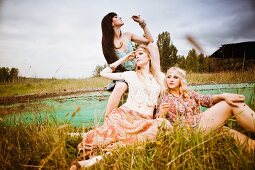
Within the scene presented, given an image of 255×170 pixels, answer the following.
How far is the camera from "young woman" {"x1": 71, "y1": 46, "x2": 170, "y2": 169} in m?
2.35

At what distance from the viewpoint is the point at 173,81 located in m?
2.76

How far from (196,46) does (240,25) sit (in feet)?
6.97

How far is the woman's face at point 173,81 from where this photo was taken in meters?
2.76

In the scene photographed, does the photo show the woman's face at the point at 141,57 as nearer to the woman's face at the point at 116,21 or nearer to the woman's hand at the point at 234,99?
the woman's face at the point at 116,21

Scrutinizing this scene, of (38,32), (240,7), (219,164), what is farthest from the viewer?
(38,32)

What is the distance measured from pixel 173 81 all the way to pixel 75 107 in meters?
1.89

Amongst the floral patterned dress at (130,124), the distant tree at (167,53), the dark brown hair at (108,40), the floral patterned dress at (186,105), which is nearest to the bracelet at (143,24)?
the dark brown hair at (108,40)

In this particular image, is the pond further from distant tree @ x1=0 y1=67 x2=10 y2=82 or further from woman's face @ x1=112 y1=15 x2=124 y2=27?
woman's face @ x1=112 y1=15 x2=124 y2=27

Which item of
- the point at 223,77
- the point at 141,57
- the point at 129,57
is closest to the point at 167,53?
the point at 223,77

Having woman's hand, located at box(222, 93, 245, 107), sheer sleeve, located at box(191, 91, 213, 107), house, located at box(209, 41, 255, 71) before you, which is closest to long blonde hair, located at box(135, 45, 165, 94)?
sheer sleeve, located at box(191, 91, 213, 107)

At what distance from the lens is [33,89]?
15.6 feet

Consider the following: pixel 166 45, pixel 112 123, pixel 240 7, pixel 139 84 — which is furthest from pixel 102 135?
pixel 166 45

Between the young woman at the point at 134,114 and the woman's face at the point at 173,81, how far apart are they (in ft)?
0.72

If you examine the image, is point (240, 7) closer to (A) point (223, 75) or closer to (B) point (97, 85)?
(A) point (223, 75)
